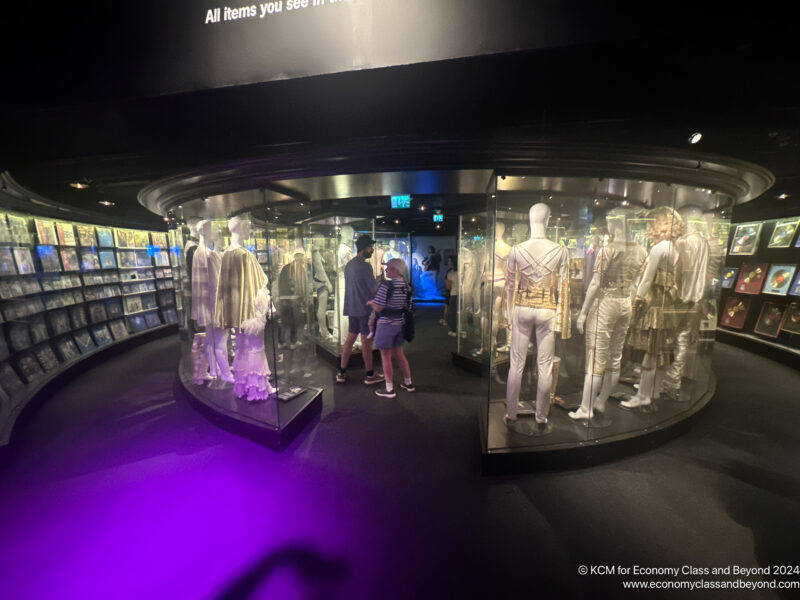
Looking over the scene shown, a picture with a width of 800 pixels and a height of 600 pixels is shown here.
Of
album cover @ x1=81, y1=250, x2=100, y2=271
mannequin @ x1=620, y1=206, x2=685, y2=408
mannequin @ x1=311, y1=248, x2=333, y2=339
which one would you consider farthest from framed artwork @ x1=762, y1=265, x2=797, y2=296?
album cover @ x1=81, y1=250, x2=100, y2=271

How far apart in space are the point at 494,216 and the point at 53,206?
5743 millimetres

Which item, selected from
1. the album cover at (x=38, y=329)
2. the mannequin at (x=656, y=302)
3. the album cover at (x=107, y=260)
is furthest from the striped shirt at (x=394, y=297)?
the album cover at (x=107, y=260)

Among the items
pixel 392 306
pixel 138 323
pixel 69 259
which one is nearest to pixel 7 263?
pixel 69 259

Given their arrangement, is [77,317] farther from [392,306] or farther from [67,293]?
[392,306]

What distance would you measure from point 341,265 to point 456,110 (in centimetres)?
322

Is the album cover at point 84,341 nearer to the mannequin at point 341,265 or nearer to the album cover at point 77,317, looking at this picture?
the album cover at point 77,317

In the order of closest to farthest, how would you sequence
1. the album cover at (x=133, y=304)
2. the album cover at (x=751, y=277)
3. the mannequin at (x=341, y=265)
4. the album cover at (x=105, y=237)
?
the mannequin at (x=341, y=265) → the album cover at (x=105, y=237) → the album cover at (x=751, y=277) → the album cover at (x=133, y=304)

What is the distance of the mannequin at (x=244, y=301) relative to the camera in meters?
2.88

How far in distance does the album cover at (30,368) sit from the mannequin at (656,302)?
6.56m

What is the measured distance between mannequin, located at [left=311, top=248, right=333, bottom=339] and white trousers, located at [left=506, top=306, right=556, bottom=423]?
10.1ft

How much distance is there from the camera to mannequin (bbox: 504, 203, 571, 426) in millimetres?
2502

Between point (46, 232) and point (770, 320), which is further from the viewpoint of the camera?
point (770, 320)

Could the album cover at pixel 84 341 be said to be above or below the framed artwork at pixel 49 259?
below

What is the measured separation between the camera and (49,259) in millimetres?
4195
